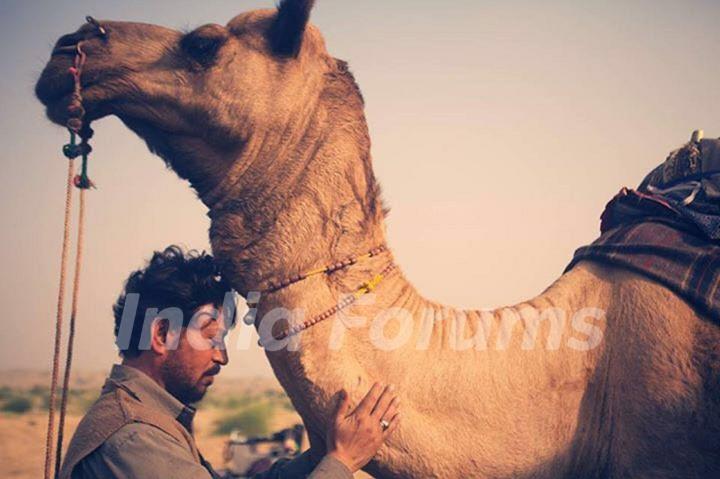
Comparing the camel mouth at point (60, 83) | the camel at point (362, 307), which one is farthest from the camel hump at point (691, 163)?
the camel mouth at point (60, 83)

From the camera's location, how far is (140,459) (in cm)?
252

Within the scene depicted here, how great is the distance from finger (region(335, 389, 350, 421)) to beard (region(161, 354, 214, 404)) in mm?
742

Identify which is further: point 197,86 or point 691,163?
point 691,163

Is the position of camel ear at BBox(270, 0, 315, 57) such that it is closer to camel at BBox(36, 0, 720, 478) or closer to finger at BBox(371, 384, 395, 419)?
camel at BBox(36, 0, 720, 478)

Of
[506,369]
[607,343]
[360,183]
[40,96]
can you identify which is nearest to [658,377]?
[607,343]

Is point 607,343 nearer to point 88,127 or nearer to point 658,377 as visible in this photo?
point 658,377

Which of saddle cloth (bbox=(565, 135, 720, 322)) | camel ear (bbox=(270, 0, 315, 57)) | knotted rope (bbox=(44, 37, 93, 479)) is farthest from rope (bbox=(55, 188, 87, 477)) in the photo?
saddle cloth (bbox=(565, 135, 720, 322))

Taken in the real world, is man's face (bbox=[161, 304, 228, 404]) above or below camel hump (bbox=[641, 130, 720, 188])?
below

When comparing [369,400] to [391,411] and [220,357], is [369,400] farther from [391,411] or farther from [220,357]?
[220,357]

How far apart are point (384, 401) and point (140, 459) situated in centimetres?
88

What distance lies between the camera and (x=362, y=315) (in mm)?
2926

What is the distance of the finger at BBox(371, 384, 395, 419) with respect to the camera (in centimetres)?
264

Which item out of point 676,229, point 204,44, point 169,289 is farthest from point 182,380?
point 676,229

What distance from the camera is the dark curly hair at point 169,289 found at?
3127mm
